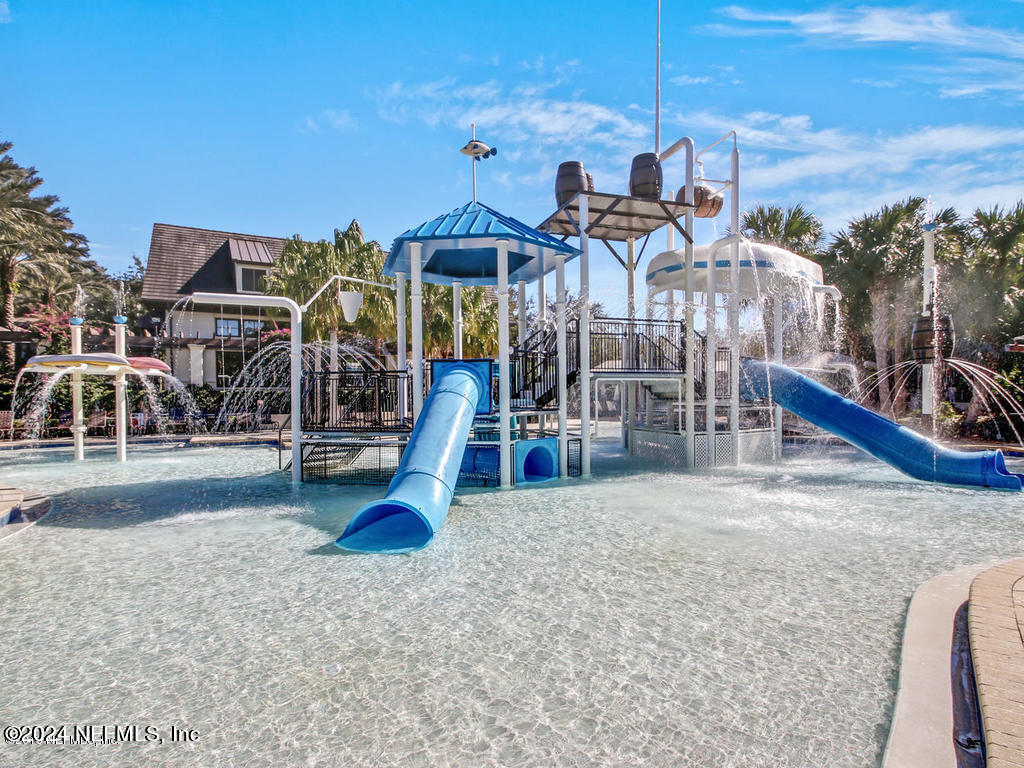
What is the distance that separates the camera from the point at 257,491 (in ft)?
36.6

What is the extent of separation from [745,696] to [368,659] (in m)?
2.40

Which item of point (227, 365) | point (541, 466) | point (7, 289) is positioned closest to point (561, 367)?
point (541, 466)

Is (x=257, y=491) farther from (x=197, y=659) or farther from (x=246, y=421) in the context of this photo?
(x=246, y=421)

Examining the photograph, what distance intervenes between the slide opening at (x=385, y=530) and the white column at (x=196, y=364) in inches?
977

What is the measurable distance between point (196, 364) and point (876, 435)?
28509 millimetres

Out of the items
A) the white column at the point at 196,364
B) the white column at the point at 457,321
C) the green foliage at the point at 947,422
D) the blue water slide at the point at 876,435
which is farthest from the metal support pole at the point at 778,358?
the white column at the point at 196,364

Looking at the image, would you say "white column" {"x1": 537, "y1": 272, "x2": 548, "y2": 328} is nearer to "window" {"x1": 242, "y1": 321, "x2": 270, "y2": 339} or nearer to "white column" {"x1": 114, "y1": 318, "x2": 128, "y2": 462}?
"white column" {"x1": 114, "y1": 318, "x2": 128, "y2": 462}

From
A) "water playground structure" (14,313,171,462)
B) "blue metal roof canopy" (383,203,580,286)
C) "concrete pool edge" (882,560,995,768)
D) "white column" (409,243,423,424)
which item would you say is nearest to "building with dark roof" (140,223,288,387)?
"water playground structure" (14,313,171,462)

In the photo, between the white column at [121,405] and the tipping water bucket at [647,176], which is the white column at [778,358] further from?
the white column at [121,405]

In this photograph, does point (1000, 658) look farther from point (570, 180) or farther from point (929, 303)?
point (570, 180)

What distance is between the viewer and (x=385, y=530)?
779 cm

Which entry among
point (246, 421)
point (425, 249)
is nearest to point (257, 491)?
point (425, 249)

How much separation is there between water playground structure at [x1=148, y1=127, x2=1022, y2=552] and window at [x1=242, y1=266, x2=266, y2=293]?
19569 mm

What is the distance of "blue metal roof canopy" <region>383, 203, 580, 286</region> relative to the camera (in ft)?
36.4
